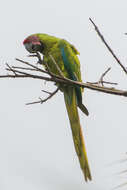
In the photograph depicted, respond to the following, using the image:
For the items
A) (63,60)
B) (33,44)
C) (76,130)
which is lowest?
(76,130)

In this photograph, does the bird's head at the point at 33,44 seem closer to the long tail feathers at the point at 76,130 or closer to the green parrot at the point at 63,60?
the green parrot at the point at 63,60

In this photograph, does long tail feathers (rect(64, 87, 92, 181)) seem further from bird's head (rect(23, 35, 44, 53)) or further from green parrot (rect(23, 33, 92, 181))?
bird's head (rect(23, 35, 44, 53))

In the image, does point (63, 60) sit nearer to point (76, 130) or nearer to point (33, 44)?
point (33, 44)

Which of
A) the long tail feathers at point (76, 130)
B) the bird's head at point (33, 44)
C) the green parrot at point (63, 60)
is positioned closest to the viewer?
the long tail feathers at point (76, 130)

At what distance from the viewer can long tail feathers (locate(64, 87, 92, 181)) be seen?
9.55 feet

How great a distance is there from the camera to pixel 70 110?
3791mm

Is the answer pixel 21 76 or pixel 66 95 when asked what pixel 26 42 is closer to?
pixel 66 95

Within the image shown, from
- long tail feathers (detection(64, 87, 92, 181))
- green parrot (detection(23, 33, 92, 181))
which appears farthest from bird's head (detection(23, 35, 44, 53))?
long tail feathers (detection(64, 87, 92, 181))

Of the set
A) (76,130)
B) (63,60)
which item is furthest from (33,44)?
(76,130)

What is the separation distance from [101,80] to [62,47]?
1790 mm

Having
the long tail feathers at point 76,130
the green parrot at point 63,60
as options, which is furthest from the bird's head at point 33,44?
the long tail feathers at point 76,130

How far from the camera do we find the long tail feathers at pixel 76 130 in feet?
9.55

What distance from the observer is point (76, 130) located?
Answer: 3.43 meters

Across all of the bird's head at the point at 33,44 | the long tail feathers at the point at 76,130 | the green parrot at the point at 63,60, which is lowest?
the long tail feathers at the point at 76,130
